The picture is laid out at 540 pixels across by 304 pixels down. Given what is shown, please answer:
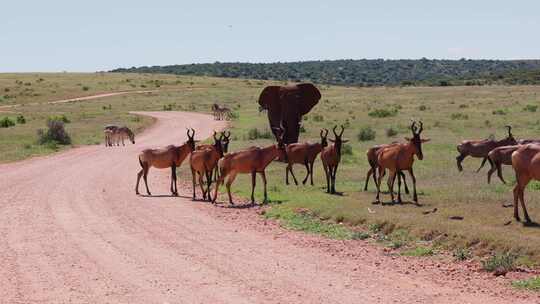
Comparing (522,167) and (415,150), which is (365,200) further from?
(522,167)

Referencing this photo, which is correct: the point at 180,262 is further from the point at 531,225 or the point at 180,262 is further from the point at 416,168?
the point at 416,168

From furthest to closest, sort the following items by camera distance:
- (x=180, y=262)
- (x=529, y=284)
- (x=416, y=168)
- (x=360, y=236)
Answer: (x=416, y=168) < (x=360, y=236) < (x=180, y=262) < (x=529, y=284)

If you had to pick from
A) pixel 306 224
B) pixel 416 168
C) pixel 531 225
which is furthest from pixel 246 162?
pixel 531 225

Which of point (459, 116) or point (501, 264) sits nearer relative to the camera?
point (501, 264)

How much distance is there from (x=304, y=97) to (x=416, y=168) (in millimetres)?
7505

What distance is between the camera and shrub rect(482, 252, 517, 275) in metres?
12.7

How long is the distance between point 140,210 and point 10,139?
92.1ft

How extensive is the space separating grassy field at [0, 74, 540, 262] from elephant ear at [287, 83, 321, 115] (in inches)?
106

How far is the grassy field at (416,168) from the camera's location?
619 inches

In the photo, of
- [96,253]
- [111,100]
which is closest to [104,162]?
[96,253]

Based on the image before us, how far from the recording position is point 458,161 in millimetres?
26688

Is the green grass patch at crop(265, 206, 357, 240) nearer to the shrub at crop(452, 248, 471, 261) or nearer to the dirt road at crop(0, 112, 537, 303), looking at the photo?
the dirt road at crop(0, 112, 537, 303)

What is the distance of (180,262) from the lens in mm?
13891

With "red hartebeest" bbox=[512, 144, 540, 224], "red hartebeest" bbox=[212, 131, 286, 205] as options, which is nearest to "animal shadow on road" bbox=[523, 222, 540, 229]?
"red hartebeest" bbox=[512, 144, 540, 224]
